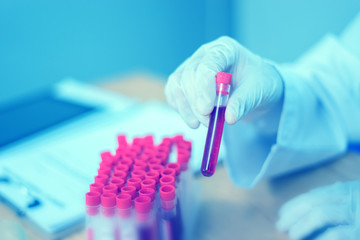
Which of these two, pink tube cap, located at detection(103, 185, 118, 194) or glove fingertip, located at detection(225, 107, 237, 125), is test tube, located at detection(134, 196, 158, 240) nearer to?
pink tube cap, located at detection(103, 185, 118, 194)

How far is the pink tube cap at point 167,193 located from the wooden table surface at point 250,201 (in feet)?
0.42

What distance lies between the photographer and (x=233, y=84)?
0.65 m

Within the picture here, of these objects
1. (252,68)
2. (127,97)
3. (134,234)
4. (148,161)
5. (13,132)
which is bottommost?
(134,234)

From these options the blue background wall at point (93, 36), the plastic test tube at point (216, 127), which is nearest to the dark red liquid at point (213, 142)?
the plastic test tube at point (216, 127)

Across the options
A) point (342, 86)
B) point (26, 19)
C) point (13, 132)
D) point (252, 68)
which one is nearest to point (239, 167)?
point (252, 68)

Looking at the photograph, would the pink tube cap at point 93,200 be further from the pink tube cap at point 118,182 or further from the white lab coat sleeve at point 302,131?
the white lab coat sleeve at point 302,131

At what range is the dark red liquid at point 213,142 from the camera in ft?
1.58

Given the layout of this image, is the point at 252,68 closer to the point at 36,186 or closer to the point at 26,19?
the point at 36,186

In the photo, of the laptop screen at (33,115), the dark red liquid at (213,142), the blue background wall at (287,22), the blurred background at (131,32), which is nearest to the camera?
the dark red liquid at (213,142)

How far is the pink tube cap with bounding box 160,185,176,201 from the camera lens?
0.50 metres

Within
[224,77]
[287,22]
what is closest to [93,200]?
[224,77]

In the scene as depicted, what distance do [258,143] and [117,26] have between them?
5.09 ft

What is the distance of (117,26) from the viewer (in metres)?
2.11

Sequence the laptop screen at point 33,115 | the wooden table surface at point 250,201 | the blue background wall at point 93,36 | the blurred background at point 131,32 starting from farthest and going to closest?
the blue background wall at point 93,36, the blurred background at point 131,32, the laptop screen at point 33,115, the wooden table surface at point 250,201
